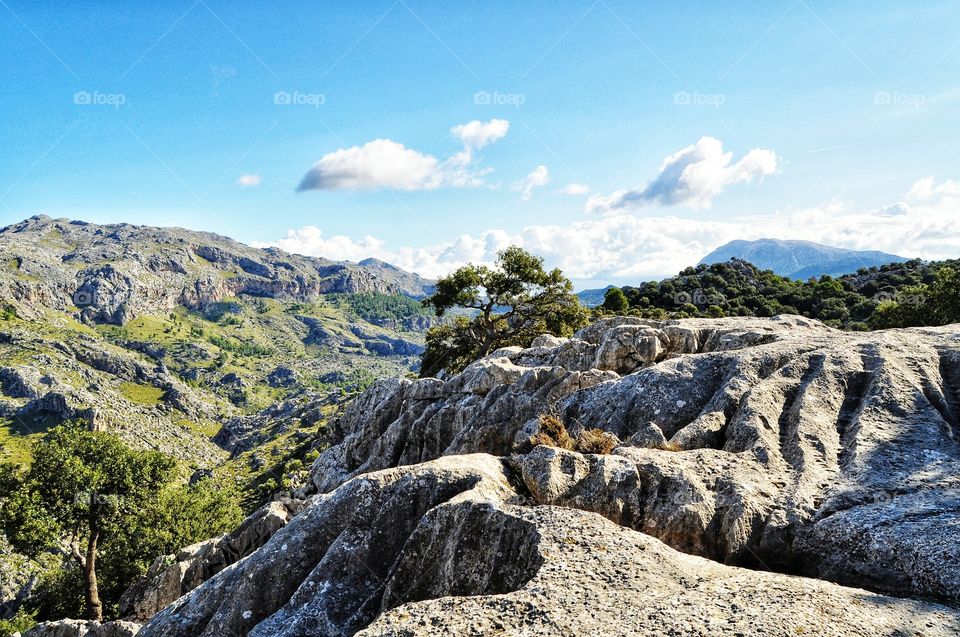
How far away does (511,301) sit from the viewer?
65.3 metres

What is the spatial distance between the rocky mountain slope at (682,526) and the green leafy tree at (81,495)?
3237 cm

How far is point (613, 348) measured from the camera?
31.0m

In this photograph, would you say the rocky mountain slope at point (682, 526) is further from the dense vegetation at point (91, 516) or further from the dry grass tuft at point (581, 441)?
the dense vegetation at point (91, 516)

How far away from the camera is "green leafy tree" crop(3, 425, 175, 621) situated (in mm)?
37344

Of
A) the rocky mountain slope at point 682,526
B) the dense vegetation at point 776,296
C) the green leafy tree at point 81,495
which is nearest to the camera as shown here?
the rocky mountain slope at point 682,526

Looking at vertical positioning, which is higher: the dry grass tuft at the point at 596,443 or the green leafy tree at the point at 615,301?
the green leafy tree at the point at 615,301

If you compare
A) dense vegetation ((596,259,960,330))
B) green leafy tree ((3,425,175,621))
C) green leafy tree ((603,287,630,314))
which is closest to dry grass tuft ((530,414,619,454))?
green leafy tree ((3,425,175,621))

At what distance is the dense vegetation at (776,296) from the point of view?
9538 cm

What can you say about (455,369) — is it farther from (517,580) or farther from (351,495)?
(517,580)

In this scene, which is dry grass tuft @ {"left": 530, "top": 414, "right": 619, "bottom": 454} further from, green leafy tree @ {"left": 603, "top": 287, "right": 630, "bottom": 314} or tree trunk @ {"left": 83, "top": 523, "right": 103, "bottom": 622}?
green leafy tree @ {"left": 603, "top": 287, "right": 630, "bottom": 314}

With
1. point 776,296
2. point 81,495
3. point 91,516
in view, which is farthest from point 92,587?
point 776,296

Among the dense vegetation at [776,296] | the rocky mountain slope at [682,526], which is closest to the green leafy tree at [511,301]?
the dense vegetation at [776,296]

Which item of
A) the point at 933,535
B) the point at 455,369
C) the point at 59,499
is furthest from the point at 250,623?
the point at 455,369

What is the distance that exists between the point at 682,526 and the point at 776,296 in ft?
402
